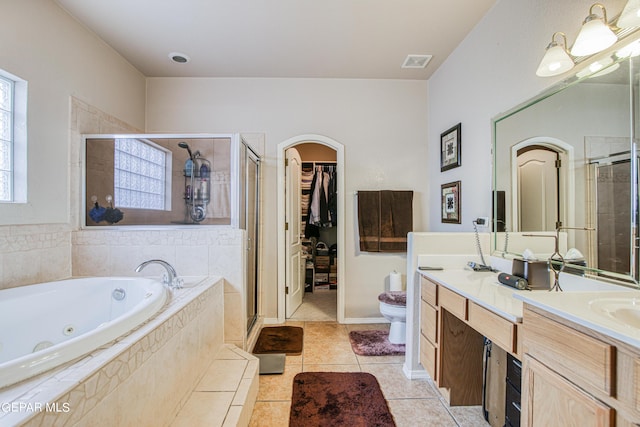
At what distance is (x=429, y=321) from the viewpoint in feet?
5.73

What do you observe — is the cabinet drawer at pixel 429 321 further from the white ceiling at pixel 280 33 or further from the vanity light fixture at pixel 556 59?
the white ceiling at pixel 280 33

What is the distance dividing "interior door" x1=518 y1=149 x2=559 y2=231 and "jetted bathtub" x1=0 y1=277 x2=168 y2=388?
206cm

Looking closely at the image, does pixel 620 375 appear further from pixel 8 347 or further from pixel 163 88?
pixel 163 88

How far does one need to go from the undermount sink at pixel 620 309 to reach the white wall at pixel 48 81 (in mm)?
2818

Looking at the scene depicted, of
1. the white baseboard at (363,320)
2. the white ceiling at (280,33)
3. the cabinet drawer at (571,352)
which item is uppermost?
the white ceiling at (280,33)

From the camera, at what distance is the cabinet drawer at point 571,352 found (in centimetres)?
70

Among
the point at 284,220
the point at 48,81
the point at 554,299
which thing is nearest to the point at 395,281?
the point at 284,220

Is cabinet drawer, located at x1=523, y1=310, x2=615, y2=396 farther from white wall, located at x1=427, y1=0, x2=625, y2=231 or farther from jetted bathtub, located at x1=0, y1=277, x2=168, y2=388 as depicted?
jetted bathtub, located at x1=0, y1=277, x2=168, y2=388

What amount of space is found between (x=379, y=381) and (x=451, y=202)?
1603 millimetres

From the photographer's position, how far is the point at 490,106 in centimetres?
192

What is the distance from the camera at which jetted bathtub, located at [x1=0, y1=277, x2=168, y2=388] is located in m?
0.87

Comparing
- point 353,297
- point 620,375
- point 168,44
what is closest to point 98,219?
point 168,44

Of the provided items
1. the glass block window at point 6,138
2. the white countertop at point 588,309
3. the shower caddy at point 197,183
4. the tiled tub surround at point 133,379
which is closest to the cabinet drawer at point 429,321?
the white countertop at point 588,309

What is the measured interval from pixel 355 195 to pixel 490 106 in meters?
1.42
